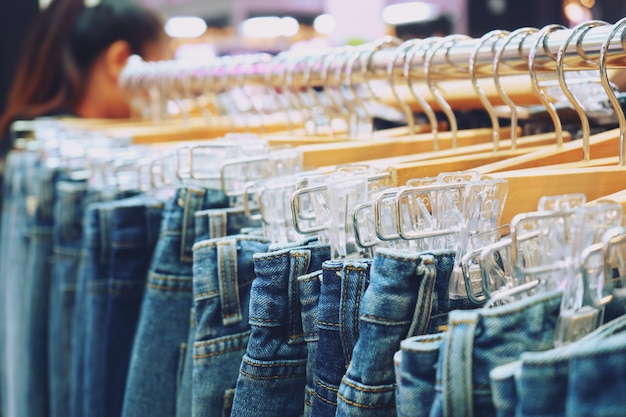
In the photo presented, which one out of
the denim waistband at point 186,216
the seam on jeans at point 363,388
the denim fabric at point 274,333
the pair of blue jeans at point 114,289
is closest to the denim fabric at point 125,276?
the pair of blue jeans at point 114,289

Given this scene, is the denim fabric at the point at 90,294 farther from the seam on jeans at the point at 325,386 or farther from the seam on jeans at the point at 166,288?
the seam on jeans at the point at 325,386

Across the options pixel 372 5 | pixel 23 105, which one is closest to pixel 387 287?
pixel 23 105

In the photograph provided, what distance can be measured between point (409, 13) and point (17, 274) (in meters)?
2.51

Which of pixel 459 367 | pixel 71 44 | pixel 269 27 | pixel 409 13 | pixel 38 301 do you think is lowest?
pixel 38 301

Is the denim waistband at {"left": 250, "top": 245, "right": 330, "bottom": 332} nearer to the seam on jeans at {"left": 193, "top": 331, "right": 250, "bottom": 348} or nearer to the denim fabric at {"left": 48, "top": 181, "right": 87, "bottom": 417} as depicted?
the seam on jeans at {"left": 193, "top": 331, "right": 250, "bottom": 348}

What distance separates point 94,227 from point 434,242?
0.61 metres

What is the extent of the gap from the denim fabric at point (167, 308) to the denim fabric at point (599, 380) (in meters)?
0.62

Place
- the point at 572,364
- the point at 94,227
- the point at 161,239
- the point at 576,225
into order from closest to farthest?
1. the point at 572,364
2. the point at 576,225
3. the point at 161,239
4. the point at 94,227

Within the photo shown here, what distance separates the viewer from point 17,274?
1.58m

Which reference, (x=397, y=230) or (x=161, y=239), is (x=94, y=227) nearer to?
(x=161, y=239)

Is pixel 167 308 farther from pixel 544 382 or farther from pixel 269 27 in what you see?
pixel 269 27

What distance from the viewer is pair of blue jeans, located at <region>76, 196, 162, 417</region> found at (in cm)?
107

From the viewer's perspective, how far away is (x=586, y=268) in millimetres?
538

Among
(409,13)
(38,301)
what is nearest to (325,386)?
(38,301)
